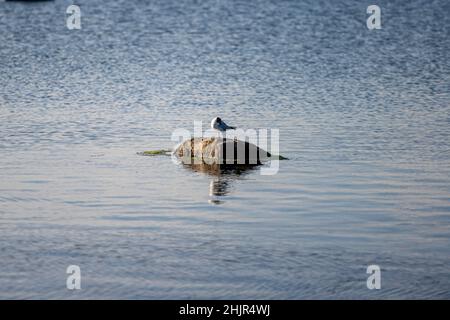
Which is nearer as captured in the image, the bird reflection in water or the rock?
the bird reflection in water

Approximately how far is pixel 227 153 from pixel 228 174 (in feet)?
3.26

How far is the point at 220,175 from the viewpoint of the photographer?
17047 mm

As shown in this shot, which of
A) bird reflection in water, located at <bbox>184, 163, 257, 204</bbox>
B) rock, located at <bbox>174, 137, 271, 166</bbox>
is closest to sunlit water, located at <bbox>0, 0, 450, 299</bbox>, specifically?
bird reflection in water, located at <bbox>184, 163, 257, 204</bbox>

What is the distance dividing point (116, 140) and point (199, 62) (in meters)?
15.1

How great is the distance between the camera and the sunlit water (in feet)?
37.3

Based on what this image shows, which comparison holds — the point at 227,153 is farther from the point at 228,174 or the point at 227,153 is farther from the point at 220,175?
the point at 220,175

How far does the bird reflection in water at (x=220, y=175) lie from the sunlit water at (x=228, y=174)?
0.08 meters

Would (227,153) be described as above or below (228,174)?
above

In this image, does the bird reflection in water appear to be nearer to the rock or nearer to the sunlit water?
the sunlit water

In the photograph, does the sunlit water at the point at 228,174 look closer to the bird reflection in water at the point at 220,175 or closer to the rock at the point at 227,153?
the bird reflection in water at the point at 220,175

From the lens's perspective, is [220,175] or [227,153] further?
[227,153]

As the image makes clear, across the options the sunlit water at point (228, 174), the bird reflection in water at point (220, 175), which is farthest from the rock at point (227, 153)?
the sunlit water at point (228, 174)

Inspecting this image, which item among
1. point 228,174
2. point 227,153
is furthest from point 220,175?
point 227,153

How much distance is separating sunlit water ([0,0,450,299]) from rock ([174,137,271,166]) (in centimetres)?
66
